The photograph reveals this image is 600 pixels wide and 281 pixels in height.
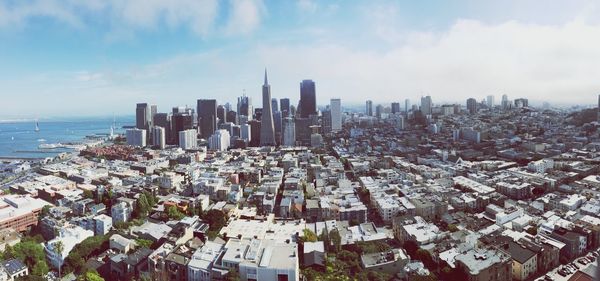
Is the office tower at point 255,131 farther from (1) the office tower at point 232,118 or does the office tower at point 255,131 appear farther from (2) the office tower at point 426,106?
(2) the office tower at point 426,106

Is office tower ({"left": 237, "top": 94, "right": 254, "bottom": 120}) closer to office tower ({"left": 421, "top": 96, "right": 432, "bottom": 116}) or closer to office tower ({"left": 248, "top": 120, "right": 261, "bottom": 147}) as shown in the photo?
office tower ({"left": 248, "top": 120, "right": 261, "bottom": 147})

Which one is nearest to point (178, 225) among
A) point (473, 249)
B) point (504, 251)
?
point (473, 249)

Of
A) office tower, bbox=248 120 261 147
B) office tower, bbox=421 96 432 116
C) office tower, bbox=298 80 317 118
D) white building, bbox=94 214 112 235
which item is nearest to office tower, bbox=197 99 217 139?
office tower, bbox=248 120 261 147

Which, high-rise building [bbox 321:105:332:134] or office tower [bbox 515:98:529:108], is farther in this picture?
office tower [bbox 515:98:529:108]

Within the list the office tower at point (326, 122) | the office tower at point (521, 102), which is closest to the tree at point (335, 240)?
the office tower at point (326, 122)

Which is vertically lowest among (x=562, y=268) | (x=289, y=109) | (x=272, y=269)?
(x=562, y=268)

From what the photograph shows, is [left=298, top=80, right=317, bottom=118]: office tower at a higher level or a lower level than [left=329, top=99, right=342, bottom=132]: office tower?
higher

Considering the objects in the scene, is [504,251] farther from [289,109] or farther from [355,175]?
[289,109]

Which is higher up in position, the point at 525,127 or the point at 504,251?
the point at 525,127
